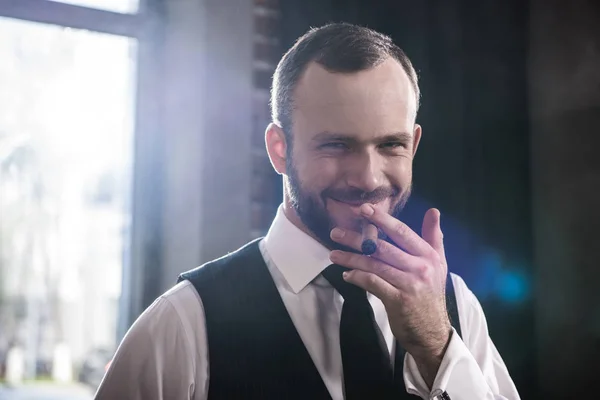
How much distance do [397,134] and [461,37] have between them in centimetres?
78

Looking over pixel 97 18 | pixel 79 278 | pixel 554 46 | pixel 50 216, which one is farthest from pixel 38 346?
pixel 554 46

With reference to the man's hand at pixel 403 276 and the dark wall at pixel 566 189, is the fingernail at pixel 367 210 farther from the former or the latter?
the dark wall at pixel 566 189

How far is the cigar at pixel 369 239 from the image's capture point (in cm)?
79

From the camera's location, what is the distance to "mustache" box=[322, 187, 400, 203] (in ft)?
2.98

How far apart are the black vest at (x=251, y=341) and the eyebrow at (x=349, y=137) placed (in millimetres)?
208

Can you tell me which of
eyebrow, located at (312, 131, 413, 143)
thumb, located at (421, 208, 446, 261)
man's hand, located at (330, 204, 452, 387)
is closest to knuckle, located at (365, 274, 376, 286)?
man's hand, located at (330, 204, 452, 387)

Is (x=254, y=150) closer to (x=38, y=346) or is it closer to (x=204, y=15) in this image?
(x=204, y=15)

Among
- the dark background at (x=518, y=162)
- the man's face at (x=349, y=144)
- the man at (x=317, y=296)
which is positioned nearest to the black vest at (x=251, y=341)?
the man at (x=317, y=296)

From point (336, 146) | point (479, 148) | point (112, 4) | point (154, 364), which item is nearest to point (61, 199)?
point (112, 4)

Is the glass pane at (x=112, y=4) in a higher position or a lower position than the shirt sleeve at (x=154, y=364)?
higher

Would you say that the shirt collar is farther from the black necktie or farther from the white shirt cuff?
the white shirt cuff

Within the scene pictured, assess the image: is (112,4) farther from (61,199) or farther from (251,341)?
(251,341)

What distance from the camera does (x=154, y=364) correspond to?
0.90 meters

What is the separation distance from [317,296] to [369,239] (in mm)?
215
